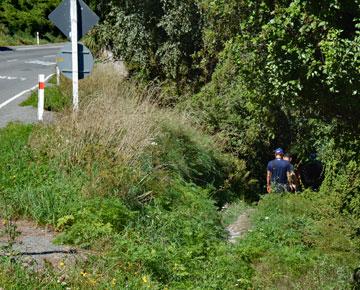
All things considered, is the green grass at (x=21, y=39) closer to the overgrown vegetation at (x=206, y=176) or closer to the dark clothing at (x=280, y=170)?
the overgrown vegetation at (x=206, y=176)

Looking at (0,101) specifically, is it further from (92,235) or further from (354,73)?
(354,73)

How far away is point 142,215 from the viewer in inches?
357

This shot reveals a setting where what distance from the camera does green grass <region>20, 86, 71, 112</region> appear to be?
51.0 ft

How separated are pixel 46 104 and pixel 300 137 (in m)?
6.20

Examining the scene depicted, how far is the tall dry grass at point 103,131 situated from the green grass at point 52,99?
3065 millimetres

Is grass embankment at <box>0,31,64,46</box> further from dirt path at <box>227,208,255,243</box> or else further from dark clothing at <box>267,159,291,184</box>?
dirt path at <box>227,208,255,243</box>

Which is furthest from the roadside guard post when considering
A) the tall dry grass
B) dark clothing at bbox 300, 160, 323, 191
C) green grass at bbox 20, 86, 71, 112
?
dark clothing at bbox 300, 160, 323, 191

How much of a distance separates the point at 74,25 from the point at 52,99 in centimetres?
586

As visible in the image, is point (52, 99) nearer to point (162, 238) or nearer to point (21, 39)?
point (162, 238)

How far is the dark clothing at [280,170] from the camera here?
1359cm

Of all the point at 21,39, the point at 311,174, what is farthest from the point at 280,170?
the point at 21,39

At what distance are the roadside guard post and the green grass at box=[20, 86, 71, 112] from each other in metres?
3.86

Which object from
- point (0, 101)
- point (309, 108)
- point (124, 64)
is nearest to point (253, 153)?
point (124, 64)

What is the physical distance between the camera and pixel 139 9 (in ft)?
60.3
